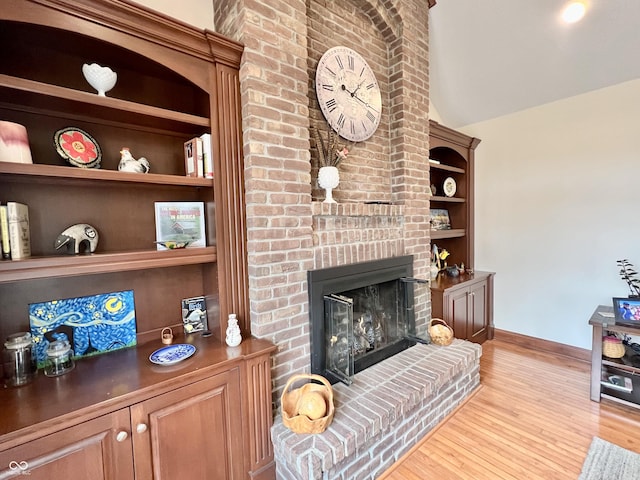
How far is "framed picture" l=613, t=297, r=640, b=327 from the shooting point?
220cm

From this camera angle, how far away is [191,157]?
1.61 m

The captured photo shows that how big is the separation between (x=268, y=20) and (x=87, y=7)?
85 cm

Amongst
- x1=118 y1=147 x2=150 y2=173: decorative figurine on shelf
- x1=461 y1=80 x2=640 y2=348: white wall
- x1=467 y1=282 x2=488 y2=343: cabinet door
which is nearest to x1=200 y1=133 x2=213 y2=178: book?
x1=118 y1=147 x2=150 y2=173: decorative figurine on shelf

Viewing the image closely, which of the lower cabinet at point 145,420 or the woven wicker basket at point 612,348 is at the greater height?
the lower cabinet at point 145,420

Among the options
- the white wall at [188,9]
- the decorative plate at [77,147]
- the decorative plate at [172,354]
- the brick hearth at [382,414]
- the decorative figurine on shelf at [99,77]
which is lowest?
the brick hearth at [382,414]

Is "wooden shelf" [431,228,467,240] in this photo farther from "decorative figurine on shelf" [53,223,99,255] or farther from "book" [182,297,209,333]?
"decorative figurine on shelf" [53,223,99,255]

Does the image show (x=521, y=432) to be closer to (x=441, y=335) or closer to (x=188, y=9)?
(x=441, y=335)

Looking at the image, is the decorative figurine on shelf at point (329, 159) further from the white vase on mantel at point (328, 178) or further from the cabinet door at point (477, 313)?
the cabinet door at point (477, 313)

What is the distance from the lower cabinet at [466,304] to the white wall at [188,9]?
286 cm

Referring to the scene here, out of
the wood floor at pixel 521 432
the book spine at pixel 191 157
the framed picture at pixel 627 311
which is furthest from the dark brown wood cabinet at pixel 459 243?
the book spine at pixel 191 157

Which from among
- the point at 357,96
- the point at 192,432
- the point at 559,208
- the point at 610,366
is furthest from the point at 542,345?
the point at 192,432

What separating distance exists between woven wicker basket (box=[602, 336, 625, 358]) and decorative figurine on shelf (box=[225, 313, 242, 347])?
287 cm

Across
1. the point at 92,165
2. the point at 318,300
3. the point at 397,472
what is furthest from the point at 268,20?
the point at 397,472

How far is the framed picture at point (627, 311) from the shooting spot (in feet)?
7.20
